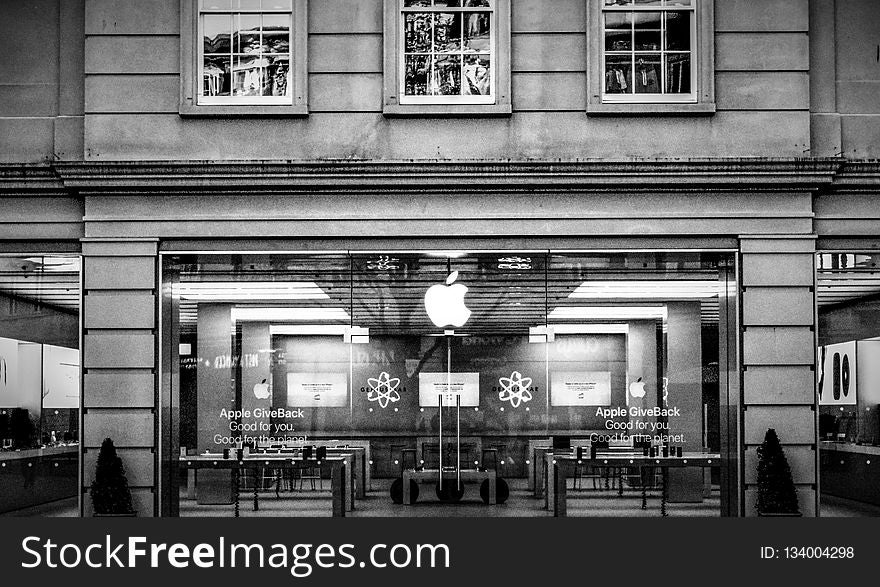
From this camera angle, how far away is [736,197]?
15172 mm

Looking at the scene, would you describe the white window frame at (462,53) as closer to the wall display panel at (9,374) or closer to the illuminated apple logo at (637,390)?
the illuminated apple logo at (637,390)

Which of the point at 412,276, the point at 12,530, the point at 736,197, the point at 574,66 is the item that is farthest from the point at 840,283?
the point at 12,530

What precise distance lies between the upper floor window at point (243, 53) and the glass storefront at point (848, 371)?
23.0ft

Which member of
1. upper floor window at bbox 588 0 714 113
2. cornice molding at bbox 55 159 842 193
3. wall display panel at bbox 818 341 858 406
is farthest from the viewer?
wall display panel at bbox 818 341 858 406

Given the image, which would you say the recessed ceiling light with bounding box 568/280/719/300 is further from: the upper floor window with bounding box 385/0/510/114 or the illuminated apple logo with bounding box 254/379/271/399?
the illuminated apple logo with bounding box 254/379/271/399

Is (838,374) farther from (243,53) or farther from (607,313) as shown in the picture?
(243,53)

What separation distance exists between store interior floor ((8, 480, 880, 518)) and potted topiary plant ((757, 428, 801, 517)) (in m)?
0.59

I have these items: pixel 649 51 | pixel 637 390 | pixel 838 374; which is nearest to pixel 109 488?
pixel 637 390

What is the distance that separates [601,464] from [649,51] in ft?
16.8

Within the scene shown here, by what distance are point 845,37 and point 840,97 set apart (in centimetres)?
77

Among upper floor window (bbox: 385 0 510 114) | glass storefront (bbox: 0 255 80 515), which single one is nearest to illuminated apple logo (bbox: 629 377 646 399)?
upper floor window (bbox: 385 0 510 114)

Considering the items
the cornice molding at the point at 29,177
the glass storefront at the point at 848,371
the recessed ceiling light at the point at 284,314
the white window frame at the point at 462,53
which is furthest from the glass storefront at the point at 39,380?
the glass storefront at the point at 848,371

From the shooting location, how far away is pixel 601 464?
15.6m

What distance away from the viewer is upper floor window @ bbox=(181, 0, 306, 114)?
50.3 ft
